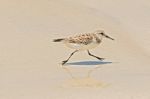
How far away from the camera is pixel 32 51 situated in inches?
315

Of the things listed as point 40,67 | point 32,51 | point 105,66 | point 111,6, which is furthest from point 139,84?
point 111,6

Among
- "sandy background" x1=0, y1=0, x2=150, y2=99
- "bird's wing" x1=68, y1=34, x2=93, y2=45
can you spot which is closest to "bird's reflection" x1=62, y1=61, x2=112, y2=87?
"sandy background" x1=0, y1=0, x2=150, y2=99

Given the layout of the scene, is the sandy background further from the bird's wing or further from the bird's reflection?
the bird's wing

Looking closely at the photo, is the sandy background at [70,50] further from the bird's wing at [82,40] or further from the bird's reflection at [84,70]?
the bird's wing at [82,40]

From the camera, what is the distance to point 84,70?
6.80 metres

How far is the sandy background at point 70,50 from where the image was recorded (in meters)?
5.96

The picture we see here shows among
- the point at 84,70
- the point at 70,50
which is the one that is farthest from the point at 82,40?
the point at 70,50

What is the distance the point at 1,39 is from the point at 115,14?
8.74 ft

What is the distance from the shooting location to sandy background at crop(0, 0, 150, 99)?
235 inches

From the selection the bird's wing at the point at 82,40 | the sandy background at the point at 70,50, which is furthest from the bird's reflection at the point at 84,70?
the bird's wing at the point at 82,40

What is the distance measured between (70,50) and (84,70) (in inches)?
46.2

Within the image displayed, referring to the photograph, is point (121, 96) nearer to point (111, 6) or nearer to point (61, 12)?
point (61, 12)

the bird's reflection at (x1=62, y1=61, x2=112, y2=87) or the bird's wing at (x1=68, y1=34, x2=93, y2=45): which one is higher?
the bird's wing at (x1=68, y1=34, x2=93, y2=45)

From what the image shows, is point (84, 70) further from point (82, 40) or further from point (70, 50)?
point (70, 50)
